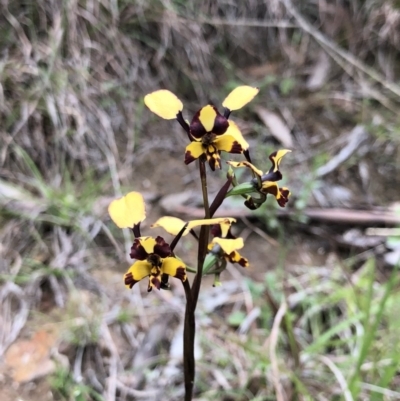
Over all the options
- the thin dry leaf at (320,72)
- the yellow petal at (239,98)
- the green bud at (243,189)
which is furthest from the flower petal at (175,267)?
the thin dry leaf at (320,72)

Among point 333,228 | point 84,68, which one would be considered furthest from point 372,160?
point 84,68

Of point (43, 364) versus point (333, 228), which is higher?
point (333, 228)

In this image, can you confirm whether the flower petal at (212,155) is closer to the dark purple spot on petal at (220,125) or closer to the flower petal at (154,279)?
the dark purple spot on petal at (220,125)

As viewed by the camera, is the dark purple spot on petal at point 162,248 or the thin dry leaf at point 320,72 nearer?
the dark purple spot on petal at point 162,248

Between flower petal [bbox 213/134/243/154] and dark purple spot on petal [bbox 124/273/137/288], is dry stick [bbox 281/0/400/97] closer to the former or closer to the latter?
flower petal [bbox 213/134/243/154]

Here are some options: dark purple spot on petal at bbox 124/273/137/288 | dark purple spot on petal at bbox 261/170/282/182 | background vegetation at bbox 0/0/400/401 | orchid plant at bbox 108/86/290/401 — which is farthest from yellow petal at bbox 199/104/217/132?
background vegetation at bbox 0/0/400/401

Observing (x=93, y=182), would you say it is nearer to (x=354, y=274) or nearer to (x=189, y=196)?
(x=189, y=196)

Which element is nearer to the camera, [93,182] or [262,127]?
[93,182]
